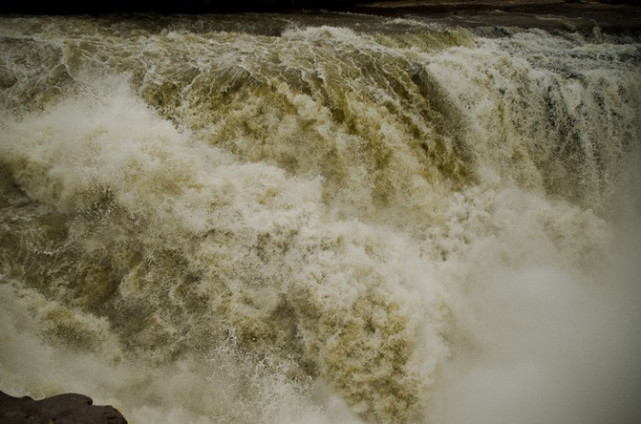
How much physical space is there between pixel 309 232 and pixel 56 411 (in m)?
2.25

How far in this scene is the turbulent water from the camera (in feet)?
11.1

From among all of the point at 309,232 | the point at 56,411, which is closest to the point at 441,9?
the point at 309,232

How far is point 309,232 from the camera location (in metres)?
3.90

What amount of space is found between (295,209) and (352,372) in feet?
5.01

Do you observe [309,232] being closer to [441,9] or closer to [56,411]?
[56,411]

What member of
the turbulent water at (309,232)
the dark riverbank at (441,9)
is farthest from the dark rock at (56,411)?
the dark riverbank at (441,9)

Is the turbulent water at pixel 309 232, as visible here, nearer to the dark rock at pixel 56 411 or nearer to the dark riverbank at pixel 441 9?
the dark rock at pixel 56 411

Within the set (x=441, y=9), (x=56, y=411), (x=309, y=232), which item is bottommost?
(x=56, y=411)

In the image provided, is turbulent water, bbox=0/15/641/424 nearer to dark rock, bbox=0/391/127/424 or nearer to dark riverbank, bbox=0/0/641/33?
dark rock, bbox=0/391/127/424

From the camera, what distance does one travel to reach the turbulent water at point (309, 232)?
3371 millimetres

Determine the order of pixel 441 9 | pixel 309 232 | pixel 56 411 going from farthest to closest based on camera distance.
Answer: pixel 441 9 → pixel 309 232 → pixel 56 411

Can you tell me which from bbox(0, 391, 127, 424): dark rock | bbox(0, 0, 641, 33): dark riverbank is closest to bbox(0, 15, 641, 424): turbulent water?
bbox(0, 391, 127, 424): dark rock

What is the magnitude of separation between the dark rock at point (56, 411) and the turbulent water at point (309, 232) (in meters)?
0.52

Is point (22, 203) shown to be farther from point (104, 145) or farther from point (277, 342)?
point (277, 342)
